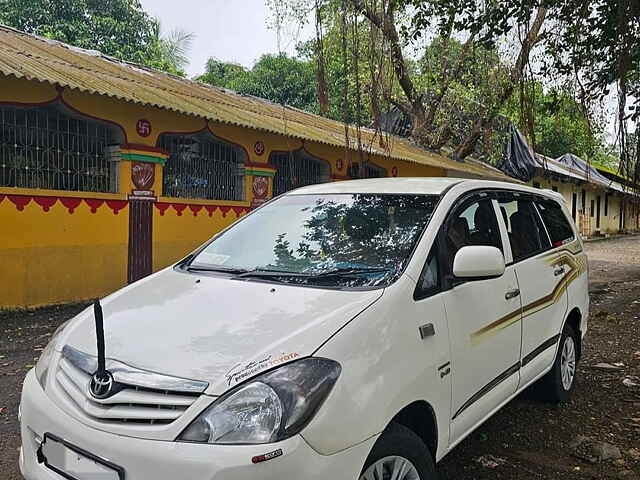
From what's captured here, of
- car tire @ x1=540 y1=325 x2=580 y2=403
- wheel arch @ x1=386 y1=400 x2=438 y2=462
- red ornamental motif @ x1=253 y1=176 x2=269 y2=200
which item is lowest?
car tire @ x1=540 y1=325 x2=580 y2=403

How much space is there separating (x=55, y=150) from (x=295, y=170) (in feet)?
17.1

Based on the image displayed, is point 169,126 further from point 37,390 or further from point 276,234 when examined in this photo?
point 37,390

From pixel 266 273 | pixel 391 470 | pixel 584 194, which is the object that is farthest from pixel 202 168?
pixel 584 194

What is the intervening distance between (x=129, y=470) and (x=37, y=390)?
698mm

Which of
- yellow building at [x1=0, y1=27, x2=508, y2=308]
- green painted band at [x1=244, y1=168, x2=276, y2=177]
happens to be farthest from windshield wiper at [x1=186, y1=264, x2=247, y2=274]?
green painted band at [x1=244, y1=168, x2=276, y2=177]

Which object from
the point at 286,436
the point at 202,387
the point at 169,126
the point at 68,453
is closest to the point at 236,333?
the point at 202,387

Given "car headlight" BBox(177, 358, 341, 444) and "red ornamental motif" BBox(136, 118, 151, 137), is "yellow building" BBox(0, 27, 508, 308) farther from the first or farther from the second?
"car headlight" BBox(177, 358, 341, 444)

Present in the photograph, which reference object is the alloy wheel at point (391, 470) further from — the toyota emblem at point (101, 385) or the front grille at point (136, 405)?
the toyota emblem at point (101, 385)

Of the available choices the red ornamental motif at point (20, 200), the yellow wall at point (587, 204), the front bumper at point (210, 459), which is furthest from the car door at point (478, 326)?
the yellow wall at point (587, 204)

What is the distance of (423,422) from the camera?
2324 millimetres

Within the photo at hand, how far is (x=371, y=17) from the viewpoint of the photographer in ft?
13.5

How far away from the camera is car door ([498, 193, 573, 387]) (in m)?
3.26

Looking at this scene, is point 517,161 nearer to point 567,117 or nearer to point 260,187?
point 260,187

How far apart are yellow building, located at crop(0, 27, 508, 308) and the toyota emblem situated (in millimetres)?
4338
